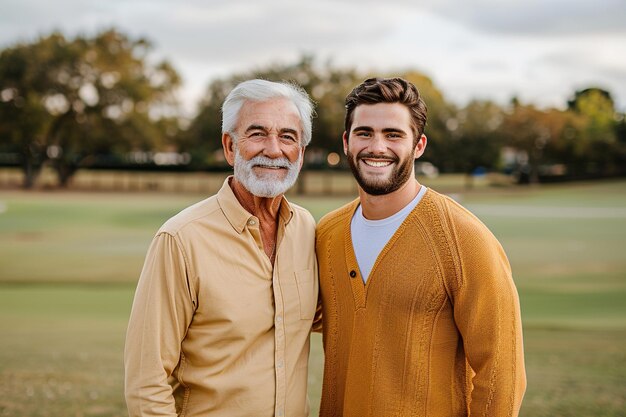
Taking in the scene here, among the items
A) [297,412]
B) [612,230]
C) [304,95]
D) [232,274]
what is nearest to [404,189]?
[304,95]

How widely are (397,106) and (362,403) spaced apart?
4.15ft

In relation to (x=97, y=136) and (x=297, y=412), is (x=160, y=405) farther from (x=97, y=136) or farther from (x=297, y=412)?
(x=97, y=136)

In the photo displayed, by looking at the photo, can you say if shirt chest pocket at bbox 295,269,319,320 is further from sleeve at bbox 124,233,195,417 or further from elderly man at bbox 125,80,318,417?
sleeve at bbox 124,233,195,417

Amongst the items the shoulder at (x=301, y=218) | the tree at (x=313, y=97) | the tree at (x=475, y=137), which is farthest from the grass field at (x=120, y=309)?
the tree at (x=475, y=137)

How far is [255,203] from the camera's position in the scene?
9.54ft

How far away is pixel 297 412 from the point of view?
279cm

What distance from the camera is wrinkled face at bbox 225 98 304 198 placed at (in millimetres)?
2838

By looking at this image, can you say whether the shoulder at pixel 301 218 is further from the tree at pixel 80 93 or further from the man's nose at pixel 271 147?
the tree at pixel 80 93

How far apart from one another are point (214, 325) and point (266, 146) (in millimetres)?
803

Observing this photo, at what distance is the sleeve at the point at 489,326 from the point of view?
256cm

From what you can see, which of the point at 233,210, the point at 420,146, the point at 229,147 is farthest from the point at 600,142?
the point at 233,210

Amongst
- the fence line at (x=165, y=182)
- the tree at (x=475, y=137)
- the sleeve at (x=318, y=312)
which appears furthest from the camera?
the tree at (x=475, y=137)

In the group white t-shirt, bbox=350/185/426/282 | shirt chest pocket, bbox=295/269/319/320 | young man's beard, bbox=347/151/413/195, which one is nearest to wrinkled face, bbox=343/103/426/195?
young man's beard, bbox=347/151/413/195

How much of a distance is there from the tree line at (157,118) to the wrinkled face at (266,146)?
37603 millimetres
